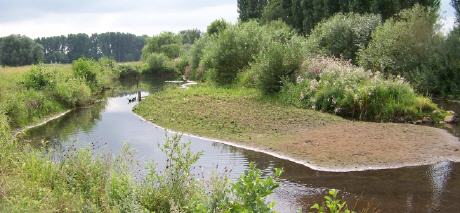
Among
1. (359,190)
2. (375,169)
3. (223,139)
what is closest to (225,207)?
(359,190)

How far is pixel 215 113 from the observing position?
24.8 meters

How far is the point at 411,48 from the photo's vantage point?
3062 centimetres

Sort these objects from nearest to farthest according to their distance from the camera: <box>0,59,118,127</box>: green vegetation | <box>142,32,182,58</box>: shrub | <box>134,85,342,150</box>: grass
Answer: <box>134,85,342,150</box>: grass < <box>0,59,118,127</box>: green vegetation < <box>142,32,182,58</box>: shrub

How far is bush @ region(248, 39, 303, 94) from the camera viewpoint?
29438 mm

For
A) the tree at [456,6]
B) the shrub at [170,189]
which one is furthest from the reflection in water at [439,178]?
the tree at [456,6]

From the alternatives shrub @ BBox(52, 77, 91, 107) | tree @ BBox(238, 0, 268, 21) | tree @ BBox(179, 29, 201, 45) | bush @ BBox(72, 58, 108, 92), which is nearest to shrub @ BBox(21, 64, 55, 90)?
shrub @ BBox(52, 77, 91, 107)

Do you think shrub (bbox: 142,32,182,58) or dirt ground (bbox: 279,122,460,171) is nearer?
dirt ground (bbox: 279,122,460,171)

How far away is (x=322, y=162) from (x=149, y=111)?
14782 millimetres

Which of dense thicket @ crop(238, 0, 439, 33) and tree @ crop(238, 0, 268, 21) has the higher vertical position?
tree @ crop(238, 0, 268, 21)

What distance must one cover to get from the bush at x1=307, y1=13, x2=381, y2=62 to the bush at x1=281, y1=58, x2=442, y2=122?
807 centimetres

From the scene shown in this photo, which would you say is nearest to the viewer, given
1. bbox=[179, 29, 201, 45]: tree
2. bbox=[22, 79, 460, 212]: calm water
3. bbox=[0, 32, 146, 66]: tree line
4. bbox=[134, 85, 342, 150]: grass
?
bbox=[22, 79, 460, 212]: calm water

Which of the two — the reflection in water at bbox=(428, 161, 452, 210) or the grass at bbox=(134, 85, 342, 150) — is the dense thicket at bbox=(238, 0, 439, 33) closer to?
the grass at bbox=(134, 85, 342, 150)

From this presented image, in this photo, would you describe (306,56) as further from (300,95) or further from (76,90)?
(76,90)

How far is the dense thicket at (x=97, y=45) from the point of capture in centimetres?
15525
